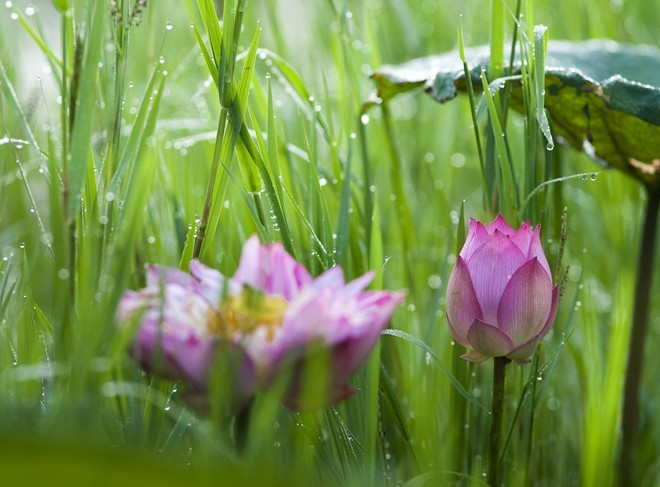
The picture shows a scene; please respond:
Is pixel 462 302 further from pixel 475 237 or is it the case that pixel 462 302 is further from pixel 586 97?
pixel 586 97

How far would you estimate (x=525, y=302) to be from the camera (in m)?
0.48

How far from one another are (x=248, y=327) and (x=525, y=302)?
0.20 m

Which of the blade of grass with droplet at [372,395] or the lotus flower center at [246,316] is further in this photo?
the blade of grass with droplet at [372,395]

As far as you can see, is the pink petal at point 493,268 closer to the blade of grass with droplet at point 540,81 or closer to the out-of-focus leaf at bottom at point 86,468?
the blade of grass with droplet at point 540,81

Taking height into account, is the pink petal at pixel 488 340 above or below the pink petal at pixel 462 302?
below

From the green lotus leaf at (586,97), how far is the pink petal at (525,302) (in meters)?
0.26

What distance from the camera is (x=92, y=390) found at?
0.37 m

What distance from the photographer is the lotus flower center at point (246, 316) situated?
355 millimetres

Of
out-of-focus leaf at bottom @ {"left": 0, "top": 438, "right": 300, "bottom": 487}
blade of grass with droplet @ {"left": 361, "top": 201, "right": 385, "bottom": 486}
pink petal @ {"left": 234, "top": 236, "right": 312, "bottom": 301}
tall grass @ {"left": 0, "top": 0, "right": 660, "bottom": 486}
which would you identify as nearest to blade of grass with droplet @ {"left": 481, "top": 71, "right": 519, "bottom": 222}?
tall grass @ {"left": 0, "top": 0, "right": 660, "bottom": 486}

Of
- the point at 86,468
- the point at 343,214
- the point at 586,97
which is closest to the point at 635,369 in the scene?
the point at 586,97

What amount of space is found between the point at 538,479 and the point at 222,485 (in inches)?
19.3

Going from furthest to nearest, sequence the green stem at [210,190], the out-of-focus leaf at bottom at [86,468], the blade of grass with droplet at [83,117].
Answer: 1. the green stem at [210,190]
2. the blade of grass with droplet at [83,117]
3. the out-of-focus leaf at bottom at [86,468]

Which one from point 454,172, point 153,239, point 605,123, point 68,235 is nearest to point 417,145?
point 454,172

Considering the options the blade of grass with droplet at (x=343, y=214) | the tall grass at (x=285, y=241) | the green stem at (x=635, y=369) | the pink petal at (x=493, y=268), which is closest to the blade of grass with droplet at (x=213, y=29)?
the tall grass at (x=285, y=241)
